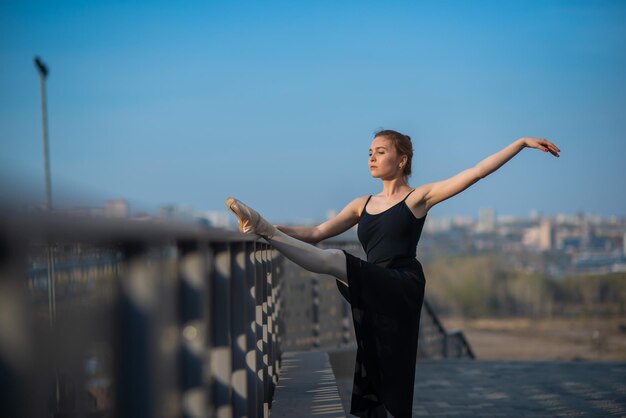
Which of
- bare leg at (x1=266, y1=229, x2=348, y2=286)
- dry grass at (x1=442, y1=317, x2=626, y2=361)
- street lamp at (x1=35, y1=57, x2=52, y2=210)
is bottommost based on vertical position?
dry grass at (x1=442, y1=317, x2=626, y2=361)

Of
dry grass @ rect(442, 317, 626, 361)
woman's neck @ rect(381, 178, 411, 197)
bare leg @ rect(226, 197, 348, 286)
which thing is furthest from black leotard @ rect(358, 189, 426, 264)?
dry grass @ rect(442, 317, 626, 361)

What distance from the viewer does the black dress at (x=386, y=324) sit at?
12.7 ft

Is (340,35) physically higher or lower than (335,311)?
higher

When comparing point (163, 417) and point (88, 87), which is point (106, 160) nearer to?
point (88, 87)

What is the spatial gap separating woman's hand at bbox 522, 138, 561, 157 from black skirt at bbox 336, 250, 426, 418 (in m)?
0.78

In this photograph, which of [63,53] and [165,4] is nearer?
[165,4]

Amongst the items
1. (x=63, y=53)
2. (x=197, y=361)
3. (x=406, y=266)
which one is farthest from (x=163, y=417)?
(x=63, y=53)

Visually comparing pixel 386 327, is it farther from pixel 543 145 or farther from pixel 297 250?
pixel 543 145

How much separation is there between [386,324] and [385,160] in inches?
35.6

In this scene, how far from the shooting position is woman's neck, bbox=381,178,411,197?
4.46m

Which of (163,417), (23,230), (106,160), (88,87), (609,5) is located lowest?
(163,417)

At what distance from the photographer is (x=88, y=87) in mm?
109812

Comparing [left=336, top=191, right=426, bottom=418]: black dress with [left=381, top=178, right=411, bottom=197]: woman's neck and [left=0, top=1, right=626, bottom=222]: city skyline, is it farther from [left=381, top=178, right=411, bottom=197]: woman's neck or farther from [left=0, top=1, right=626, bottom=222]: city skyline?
[left=0, top=1, right=626, bottom=222]: city skyline

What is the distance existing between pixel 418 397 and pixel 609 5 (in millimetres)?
114371
